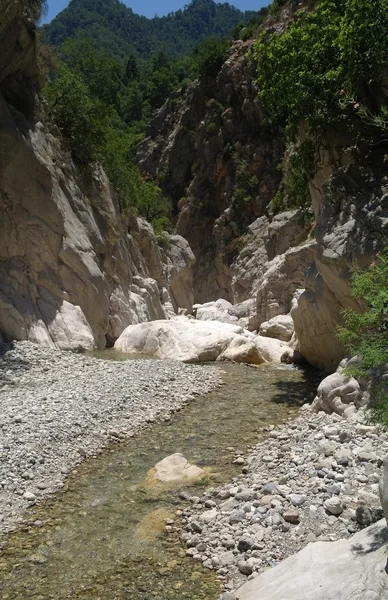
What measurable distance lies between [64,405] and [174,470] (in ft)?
13.1

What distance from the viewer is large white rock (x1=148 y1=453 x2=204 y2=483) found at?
9.37 meters

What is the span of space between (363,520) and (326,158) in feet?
41.2

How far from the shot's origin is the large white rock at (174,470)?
9.37 m

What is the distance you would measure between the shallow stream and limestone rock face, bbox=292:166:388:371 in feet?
13.5

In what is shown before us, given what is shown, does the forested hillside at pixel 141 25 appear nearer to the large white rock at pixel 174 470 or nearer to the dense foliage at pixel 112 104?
the dense foliage at pixel 112 104

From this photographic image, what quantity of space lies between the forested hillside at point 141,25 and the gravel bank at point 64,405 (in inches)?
5066

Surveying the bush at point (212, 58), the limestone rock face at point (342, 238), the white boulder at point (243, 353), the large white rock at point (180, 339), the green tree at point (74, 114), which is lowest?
the white boulder at point (243, 353)

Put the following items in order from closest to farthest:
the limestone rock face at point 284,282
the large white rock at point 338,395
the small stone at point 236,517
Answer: the small stone at point 236,517 < the large white rock at point 338,395 < the limestone rock face at point 284,282

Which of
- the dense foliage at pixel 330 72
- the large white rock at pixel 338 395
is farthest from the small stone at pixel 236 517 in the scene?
the dense foliage at pixel 330 72

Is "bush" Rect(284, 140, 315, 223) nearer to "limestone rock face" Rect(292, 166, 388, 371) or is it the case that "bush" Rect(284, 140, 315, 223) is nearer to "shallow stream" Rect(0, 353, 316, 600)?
"limestone rock face" Rect(292, 166, 388, 371)

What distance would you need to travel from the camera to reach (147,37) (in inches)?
6127

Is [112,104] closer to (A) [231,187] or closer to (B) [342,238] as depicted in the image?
(A) [231,187]

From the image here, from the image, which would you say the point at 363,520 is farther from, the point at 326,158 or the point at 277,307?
the point at 277,307

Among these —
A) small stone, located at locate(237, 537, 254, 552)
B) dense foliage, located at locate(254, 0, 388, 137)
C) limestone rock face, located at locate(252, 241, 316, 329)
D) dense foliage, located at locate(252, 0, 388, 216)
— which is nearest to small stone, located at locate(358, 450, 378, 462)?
small stone, located at locate(237, 537, 254, 552)
